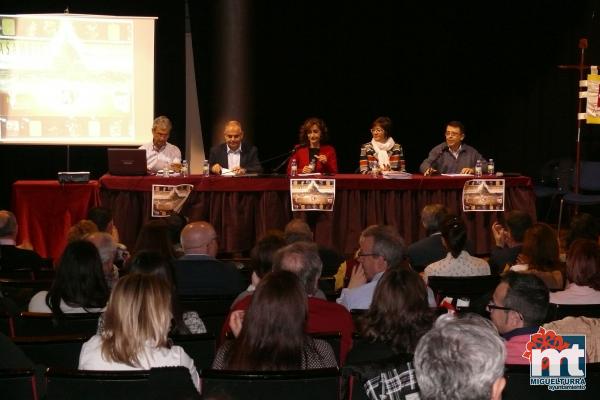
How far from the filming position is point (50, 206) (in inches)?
322

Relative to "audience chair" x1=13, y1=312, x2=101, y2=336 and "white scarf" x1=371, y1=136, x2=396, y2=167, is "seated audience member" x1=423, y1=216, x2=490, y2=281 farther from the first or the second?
"white scarf" x1=371, y1=136, x2=396, y2=167

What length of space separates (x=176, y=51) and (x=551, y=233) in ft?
21.8

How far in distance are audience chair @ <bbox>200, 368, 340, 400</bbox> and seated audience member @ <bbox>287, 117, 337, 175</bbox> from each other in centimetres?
580

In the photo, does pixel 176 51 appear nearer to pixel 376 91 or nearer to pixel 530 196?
pixel 376 91

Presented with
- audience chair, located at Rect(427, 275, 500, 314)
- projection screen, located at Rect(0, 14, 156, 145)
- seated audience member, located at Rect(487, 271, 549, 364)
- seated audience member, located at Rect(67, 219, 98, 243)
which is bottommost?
audience chair, located at Rect(427, 275, 500, 314)

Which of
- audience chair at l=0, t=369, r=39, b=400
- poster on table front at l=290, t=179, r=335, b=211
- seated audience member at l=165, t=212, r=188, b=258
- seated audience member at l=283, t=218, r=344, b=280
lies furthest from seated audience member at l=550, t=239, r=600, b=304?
poster on table front at l=290, t=179, r=335, b=211

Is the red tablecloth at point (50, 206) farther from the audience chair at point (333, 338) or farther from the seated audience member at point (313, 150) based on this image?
the audience chair at point (333, 338)

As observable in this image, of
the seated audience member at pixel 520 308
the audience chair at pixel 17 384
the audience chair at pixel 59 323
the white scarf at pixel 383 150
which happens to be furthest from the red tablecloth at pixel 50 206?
the audience chair at pixel 17 384

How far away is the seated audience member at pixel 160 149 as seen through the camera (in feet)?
28.1

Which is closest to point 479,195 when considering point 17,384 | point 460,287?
point 460,287

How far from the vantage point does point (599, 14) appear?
11344 mm

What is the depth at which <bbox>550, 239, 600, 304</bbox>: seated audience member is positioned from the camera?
4.30 metres

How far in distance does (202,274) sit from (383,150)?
14.2 ft

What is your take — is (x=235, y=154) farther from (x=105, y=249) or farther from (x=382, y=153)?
(x=105, y=249)
